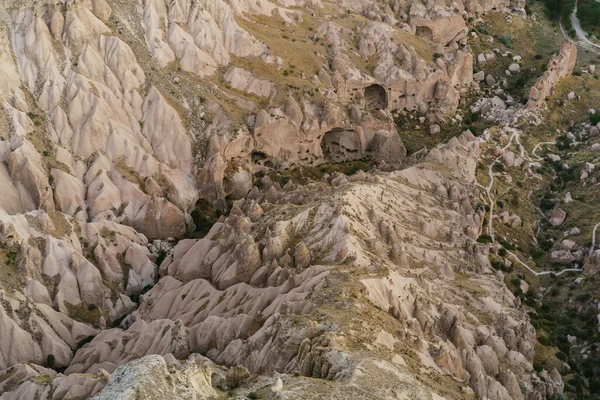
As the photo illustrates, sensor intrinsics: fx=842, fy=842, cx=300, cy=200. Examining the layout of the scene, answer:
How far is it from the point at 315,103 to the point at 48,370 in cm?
5014

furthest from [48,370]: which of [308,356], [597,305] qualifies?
[597,305]

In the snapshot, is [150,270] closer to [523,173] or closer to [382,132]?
[382,132]

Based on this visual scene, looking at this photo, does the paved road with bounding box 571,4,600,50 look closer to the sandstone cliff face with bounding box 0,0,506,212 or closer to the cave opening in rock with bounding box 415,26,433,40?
the cave opening in rock with bounding box 415,26,433,40

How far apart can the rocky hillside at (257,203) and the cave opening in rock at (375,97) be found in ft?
1.30

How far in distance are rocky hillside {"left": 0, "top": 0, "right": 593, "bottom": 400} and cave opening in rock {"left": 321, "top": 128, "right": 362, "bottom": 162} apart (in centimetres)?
27

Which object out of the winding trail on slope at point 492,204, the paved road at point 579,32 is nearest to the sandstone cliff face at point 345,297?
the winding trail on slope at point 492,204

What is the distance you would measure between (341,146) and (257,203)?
1036 inches

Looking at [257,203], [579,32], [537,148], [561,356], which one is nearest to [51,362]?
[257,203]

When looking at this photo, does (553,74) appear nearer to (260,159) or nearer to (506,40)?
(506,40)

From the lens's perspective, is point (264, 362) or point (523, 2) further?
point (523, 2)

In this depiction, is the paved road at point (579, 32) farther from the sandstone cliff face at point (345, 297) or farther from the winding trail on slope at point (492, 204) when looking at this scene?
the sandstone cliff face at point (345, 297)

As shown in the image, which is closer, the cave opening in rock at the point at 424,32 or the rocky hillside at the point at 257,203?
the rocky hillside at the point at 257,203

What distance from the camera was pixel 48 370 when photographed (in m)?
60.6

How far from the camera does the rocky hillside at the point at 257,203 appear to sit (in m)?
56.5
